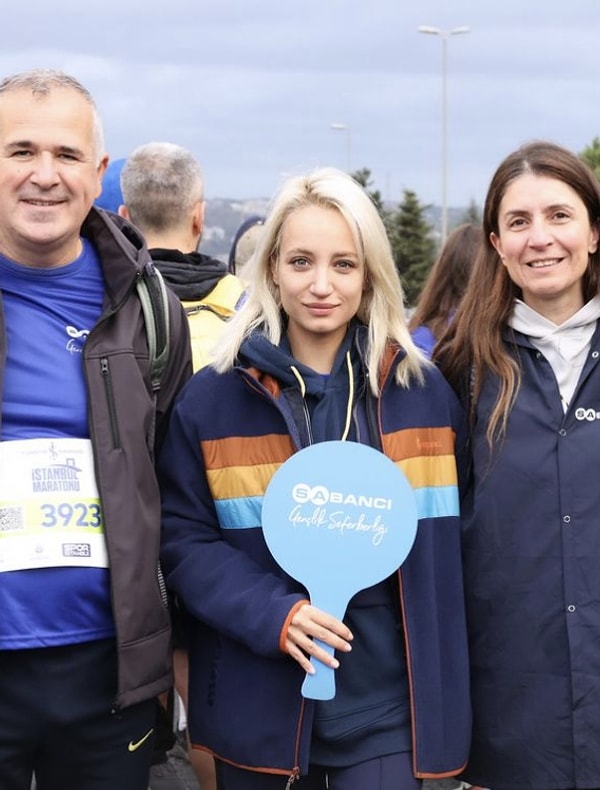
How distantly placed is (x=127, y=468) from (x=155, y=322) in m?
0.43

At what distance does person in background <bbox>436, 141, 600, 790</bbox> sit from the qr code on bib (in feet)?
3.88

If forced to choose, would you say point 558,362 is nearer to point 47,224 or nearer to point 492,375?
point 492,375

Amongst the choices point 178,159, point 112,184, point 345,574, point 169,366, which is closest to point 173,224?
point 178,159

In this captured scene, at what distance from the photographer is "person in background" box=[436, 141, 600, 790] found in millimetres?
3084

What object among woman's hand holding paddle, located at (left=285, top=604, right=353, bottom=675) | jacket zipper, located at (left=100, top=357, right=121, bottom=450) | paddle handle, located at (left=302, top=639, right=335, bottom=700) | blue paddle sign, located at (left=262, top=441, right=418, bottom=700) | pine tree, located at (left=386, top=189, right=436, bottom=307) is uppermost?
pine tree, located at (left=386, top=189, right=436, bottom=307)

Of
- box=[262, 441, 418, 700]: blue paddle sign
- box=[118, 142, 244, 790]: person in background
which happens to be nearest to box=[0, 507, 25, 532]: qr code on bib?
box=[262, 441, 418, 700]: blue paddle sign

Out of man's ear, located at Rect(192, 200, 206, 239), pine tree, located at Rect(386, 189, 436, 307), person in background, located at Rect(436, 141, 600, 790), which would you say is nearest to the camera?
person in background, located at Rect(436, 141, 600, 790)

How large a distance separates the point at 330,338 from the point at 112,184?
3.05 meters

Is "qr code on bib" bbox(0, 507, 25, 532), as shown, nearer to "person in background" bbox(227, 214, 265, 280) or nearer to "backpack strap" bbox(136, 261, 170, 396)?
"backpack strap" bbox(136, 261, 170, 396)

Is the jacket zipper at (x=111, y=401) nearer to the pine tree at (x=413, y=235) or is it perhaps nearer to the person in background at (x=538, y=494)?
the person in background at (x=538, y=494)

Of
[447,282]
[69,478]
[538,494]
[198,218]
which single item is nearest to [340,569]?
[538,494]

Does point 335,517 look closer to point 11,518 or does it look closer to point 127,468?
point 127,468

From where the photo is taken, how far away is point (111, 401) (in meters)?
2.98

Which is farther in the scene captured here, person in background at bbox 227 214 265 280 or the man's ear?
person in background at bbox 227 214 265 280
